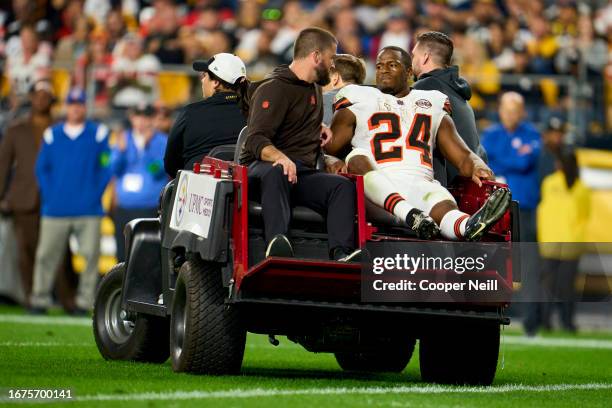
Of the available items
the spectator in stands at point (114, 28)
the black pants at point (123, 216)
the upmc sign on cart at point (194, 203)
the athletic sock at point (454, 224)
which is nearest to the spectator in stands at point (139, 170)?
the black pants at point (123, 216)

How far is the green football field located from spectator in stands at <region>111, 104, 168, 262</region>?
439 cm

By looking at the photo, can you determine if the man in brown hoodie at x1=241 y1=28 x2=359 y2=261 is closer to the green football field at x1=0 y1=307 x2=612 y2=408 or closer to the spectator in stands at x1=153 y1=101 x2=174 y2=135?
the green football field at x1=0 y1=307 x2=612 y2=408

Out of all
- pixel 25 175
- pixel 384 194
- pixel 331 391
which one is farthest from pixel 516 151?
pixel 331 391

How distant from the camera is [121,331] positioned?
11.0 metres

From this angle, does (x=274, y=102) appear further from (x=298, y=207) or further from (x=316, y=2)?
(x=316, y=2)

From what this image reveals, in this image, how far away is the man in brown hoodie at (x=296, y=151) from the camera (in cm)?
869

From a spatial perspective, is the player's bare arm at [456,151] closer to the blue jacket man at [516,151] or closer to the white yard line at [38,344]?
the white yard line at [38,344]

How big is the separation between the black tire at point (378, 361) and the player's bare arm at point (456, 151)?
5.77ft

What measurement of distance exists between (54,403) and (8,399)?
0.87 ft

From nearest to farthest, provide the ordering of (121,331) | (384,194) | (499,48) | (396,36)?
1. (384,194)
2. (121,331)
3. (499,48)
4. (396,36)

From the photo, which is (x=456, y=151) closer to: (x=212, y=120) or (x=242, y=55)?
(x=212, y=120)

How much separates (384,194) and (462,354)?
125cm

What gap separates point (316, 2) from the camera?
24094mm

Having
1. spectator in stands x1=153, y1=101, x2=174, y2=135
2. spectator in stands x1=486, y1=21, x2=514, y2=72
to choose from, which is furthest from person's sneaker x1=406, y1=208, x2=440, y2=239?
spectator in stands x1=486, y1=21, x2=514, y2=72
